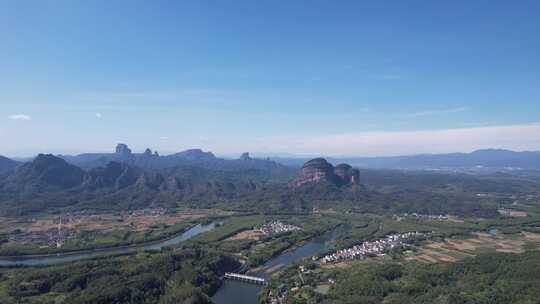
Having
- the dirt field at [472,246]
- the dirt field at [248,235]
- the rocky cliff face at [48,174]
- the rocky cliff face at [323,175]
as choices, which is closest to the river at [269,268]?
the dirt field at [248,235]

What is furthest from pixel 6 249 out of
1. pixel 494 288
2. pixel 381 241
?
pixel 494 288

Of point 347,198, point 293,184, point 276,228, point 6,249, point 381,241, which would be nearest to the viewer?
point 6,249

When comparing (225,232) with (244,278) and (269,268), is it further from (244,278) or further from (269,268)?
(244,278)

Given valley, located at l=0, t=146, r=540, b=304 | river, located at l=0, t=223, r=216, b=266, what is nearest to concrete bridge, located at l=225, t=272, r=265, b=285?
valley, located at l=0, t=146, r=540, b=304

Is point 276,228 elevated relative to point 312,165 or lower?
lower

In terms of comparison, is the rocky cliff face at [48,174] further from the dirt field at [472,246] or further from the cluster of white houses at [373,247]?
the dirt field at [472,246]

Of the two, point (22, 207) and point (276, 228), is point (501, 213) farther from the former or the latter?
point (22, 207)

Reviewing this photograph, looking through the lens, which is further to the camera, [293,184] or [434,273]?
[293,184]
